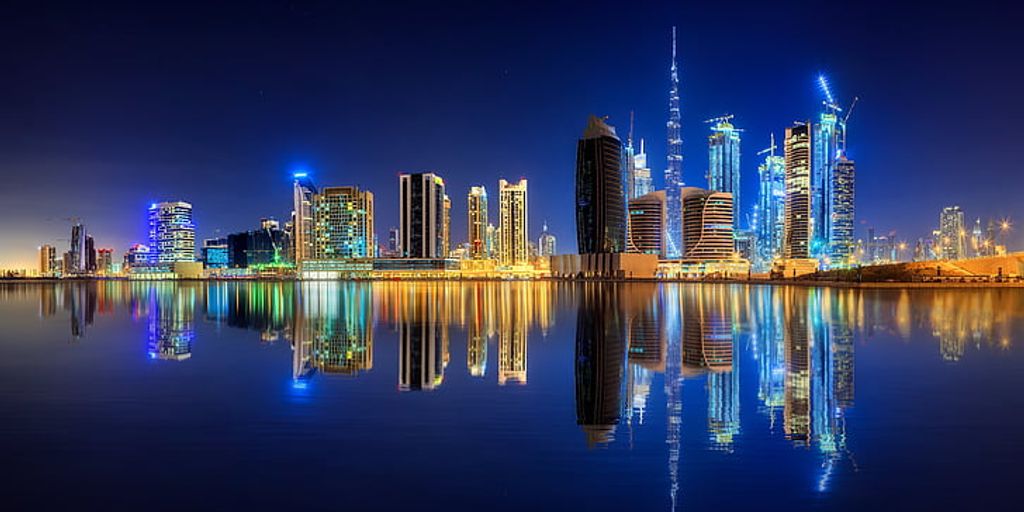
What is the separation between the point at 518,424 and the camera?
1370cm

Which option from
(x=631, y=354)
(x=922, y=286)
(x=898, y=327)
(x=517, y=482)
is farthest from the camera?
(x=922, y=286)

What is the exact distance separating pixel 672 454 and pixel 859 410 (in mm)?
6184

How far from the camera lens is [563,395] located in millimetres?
16734

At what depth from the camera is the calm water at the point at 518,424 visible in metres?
9.62

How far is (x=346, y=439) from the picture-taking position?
12469mm

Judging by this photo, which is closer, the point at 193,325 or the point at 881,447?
the point at 881,447

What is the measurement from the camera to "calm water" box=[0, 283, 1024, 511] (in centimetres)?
962

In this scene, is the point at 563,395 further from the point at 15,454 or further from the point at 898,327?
the point at 898,327

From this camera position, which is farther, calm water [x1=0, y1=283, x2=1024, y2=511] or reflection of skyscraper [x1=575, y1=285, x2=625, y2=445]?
reflection of skyscraper [x1=575, y1=285, x2=625, y2=445]

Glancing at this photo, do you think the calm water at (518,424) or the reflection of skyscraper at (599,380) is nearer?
the calm water at (518,424)

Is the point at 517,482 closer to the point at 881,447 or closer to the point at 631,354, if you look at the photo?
the point at 881,447

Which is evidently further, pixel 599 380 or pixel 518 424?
pixel 599 380

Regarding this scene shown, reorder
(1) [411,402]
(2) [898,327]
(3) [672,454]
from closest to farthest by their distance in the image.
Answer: (3) [672,454]
(1) [411,402]
(2) [898,327]

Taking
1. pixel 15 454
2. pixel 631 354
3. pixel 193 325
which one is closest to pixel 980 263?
pixel 631 354
